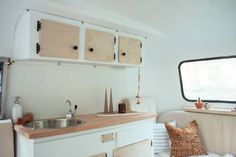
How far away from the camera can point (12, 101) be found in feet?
6.57

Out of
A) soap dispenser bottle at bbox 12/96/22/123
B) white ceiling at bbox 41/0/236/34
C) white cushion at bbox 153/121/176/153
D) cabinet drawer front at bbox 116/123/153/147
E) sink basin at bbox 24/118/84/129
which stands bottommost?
white cushion at bbox 153/121/176/153

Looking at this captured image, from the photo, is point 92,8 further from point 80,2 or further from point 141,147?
point 141,147

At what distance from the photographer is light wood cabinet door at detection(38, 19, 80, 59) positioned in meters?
1.83

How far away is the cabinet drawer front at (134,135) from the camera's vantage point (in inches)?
85.7

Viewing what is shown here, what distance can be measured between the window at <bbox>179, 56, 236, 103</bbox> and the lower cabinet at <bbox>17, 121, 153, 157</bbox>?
134cm

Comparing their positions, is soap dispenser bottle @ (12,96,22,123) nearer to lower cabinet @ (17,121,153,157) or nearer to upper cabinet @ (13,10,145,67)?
lower cabinet @ (17,121,153,157)

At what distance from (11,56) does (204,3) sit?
8.07 ft

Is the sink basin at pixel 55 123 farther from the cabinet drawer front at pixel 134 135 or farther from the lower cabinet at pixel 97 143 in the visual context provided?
the cabinet drawer front at pixel 134 135

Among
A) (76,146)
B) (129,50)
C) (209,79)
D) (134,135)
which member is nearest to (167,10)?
(129,50)

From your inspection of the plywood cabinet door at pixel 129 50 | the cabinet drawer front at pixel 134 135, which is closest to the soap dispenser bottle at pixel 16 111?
the cabinet drawer front at pixel 134 135

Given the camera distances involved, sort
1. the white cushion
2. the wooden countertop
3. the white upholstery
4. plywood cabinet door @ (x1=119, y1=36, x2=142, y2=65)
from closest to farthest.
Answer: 1. the wooden countertop
2. plywood cabinet door @ (x1=119, y1=36, x2=142, y2=65)
3. the white upholstery
4. the white cushion

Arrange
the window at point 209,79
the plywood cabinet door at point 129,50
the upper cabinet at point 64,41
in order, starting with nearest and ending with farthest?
the upper cabinet at point 64,41 → the plywood cabinet door at point 129,50 → the window at point 209,79

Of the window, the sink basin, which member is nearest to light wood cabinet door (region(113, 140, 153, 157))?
the sink basin

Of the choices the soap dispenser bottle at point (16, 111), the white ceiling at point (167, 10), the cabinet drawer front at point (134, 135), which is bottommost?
the cabinet drawer front at point (134, 135)
